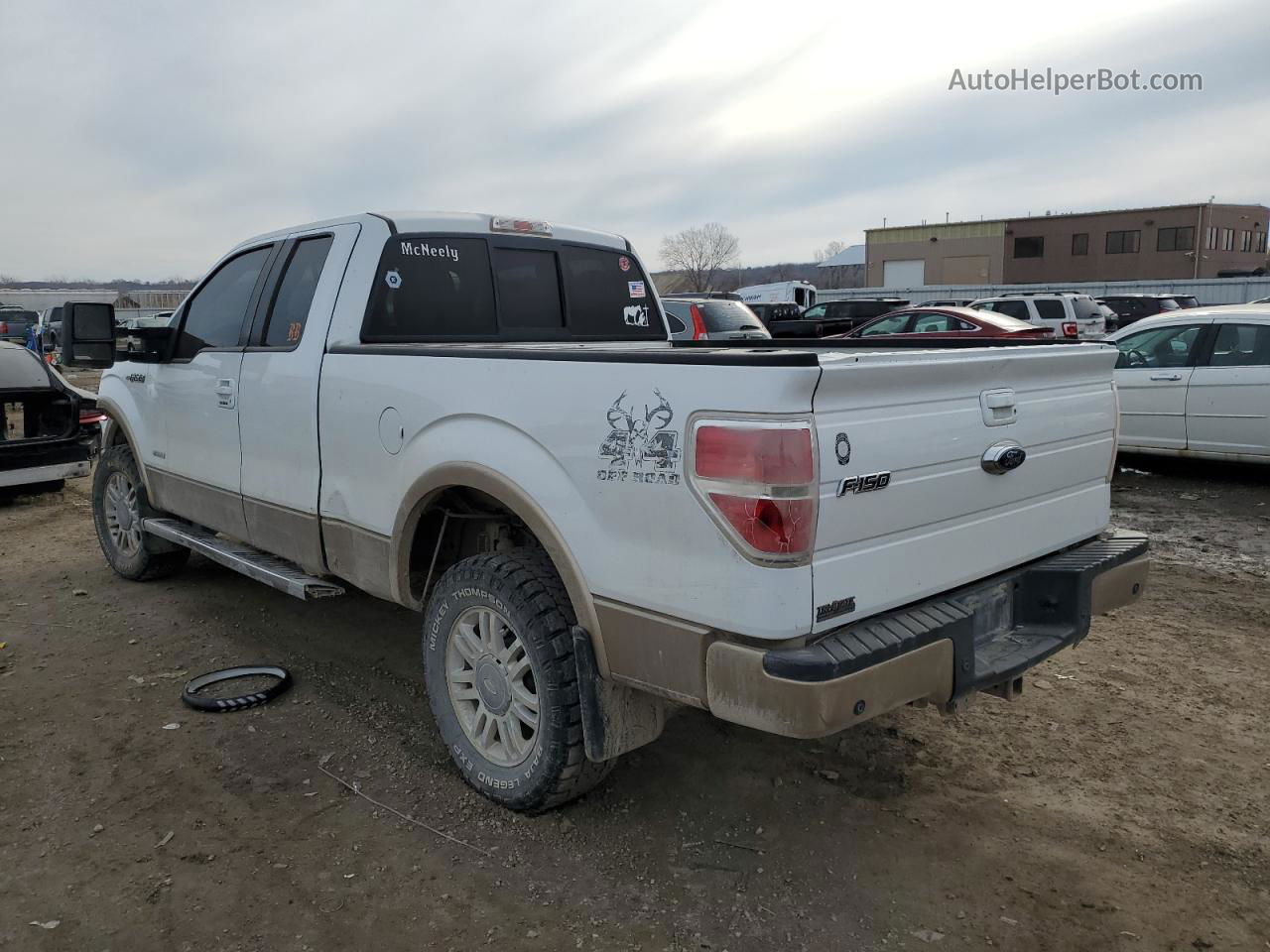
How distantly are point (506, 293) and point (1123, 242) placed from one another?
6523cm

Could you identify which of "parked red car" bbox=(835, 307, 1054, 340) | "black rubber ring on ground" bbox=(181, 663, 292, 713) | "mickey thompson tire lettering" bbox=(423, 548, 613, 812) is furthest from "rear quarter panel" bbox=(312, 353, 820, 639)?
"parked red car" bbox=(835, 307, 1054, 340)

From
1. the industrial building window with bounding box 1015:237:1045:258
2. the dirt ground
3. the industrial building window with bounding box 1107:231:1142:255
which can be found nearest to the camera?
the dirt ground

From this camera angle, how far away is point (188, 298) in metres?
5.44

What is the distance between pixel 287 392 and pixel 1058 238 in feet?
218

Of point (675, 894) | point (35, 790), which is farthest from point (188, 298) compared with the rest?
point (675, 894)

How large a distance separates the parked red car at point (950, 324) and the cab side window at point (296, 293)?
409 inches

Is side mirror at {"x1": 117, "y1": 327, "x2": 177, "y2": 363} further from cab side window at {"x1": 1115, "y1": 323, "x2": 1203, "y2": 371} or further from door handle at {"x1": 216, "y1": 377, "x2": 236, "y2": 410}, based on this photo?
cab side window at {"x1": 1115, "y1": 323, "x2": 1203, "y2": 371}

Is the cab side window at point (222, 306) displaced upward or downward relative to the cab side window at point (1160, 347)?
upward

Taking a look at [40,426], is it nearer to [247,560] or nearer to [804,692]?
[247,560]

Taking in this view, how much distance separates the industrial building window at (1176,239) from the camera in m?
57.2

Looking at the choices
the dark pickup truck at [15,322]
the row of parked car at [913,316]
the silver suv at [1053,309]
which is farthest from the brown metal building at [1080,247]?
the dark pickup truck at [15,322]

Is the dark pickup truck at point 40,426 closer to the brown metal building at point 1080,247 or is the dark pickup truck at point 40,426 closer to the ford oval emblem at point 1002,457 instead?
the ford oval emblem at point 1002,457

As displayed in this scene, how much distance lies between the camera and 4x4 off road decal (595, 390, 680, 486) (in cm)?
261

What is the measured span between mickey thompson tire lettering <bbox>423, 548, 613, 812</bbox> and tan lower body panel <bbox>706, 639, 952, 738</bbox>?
62 centimetres
